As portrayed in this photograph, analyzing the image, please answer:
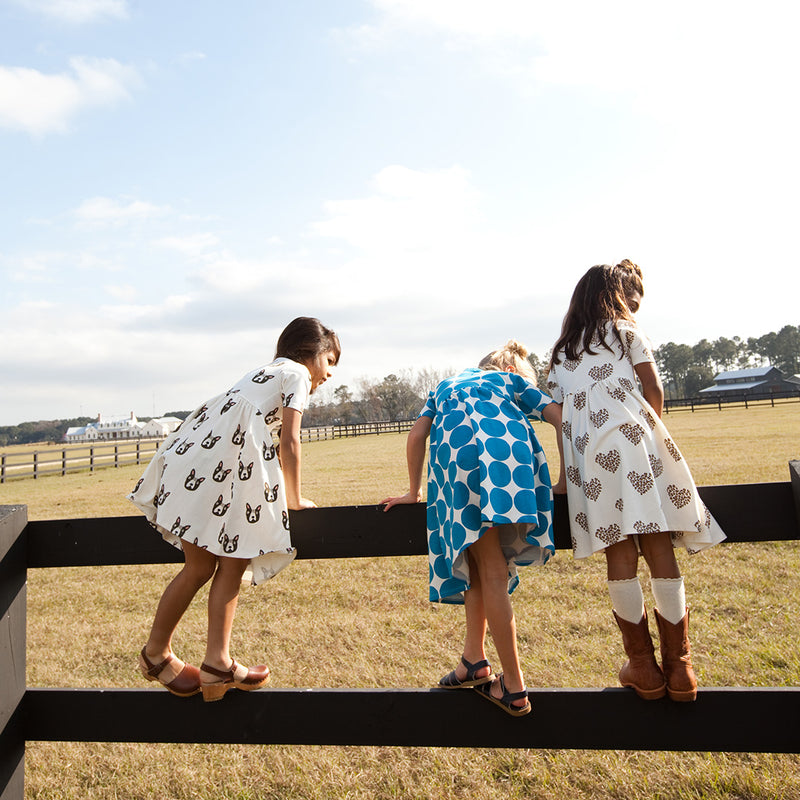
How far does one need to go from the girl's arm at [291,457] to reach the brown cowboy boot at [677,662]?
1.08 metres

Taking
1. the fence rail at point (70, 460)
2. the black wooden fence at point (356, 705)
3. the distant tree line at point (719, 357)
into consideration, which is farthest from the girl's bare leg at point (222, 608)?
the distant tree line at point (719, 357)

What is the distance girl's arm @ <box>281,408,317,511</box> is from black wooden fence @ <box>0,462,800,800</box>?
0.33 ft

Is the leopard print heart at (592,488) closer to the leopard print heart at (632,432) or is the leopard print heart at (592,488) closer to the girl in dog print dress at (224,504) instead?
the leopard print heart at (632,432)

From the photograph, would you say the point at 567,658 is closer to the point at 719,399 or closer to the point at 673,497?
the point at 673,497

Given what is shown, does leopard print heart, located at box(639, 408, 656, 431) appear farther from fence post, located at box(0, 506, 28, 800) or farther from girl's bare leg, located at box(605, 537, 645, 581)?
fence post, located at box(0, 506, 28, 800)

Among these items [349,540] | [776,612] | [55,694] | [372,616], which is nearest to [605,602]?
[776,612]

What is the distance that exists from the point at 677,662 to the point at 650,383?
86cm

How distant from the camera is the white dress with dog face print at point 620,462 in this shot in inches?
71.0

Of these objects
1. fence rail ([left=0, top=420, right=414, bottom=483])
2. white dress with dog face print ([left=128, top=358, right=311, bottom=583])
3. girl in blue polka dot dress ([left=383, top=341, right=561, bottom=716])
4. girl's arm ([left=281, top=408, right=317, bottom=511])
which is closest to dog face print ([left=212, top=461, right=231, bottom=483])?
white dress with dog face print ([left=128, top=358, right=311, bottom=583])

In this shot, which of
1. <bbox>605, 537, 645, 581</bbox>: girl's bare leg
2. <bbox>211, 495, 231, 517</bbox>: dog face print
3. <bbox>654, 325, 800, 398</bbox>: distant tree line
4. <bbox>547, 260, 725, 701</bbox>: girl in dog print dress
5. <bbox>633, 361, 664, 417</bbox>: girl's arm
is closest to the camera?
<bbox>547, 260, 725, 701</bbox>: girl in dog print dress

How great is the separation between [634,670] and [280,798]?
1.58 meters

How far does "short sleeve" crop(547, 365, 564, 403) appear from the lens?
2.23 meters

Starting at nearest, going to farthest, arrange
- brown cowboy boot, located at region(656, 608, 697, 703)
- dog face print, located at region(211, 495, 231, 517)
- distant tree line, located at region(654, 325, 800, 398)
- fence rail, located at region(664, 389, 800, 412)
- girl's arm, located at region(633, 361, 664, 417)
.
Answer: brown cowboy boot, located at region(656, 608, 697, 703), dog face print, located at region(211, 495, 231, 517), girl's arm, located at region(633, 361, 664, 417), fence rail, located at region(664, 389, 800, 412), distant tree line, located at region(654, 325, 800, 398)

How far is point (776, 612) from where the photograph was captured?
4148 mm
